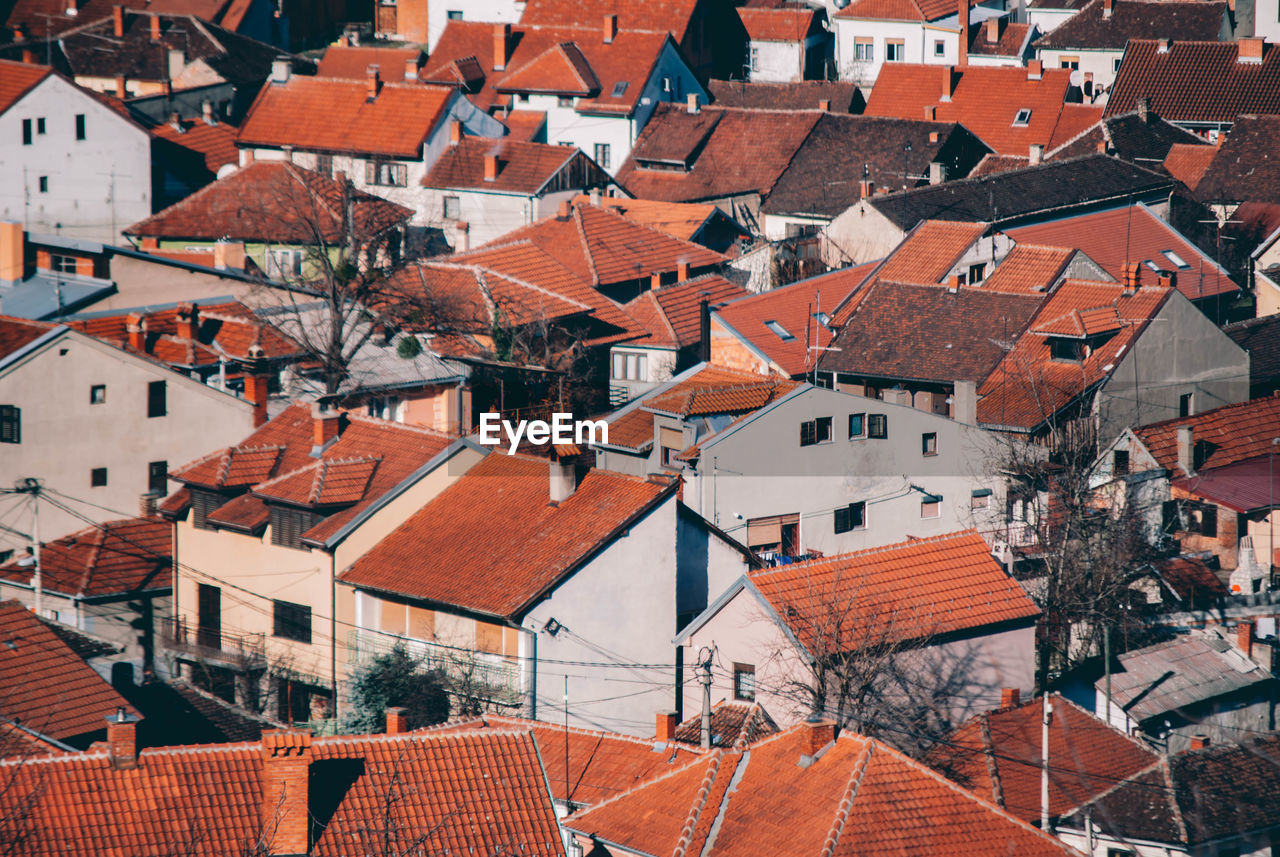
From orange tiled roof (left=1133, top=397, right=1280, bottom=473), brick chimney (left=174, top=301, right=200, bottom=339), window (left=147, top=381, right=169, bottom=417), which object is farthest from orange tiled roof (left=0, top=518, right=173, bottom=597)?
orange tiled roof (left=1133, top=397, right=1280, bottom=473)

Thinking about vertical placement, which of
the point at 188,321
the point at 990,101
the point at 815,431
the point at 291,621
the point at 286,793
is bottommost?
the point at 291,621

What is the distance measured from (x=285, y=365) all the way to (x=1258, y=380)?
21.0m

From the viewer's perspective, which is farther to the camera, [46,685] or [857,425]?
[857,425]

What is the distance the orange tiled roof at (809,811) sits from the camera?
24172mm

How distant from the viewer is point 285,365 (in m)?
41.7

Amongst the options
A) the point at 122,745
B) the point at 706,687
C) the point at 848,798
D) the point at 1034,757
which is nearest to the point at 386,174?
the point at 706,687

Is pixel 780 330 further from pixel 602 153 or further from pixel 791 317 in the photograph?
pixel 602 153

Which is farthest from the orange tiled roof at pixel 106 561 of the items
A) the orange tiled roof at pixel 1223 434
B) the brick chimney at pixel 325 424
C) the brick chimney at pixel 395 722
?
the orange tiled roof at pixel 1223 434

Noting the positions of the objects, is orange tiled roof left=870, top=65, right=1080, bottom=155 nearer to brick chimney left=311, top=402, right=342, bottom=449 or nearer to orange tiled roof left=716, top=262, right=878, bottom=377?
orange tiled roof left=716, top=262, right=878, bottom=377

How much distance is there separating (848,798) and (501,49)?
165 ft

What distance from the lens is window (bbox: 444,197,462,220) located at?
58.7 meters

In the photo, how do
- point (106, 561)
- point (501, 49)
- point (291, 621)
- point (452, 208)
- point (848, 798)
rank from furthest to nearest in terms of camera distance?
point (501, 49), point (452, 208), point (106, 561), point (291, 621), point (848, 798)

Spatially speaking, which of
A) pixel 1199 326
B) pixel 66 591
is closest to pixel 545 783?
pixel 66 591

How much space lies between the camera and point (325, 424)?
116 feet
